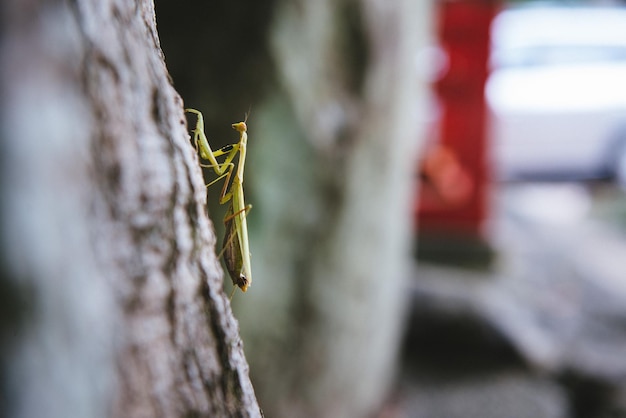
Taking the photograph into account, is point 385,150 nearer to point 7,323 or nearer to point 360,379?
point 360,379

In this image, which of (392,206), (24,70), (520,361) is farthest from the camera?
(520,361)

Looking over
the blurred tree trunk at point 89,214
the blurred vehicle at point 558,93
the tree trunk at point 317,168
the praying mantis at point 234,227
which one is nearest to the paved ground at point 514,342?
the tree trunk at point 317,168

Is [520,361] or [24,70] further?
[520,361]

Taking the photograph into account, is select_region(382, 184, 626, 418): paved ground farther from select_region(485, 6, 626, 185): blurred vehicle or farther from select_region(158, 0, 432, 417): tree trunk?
select_region(485, 6, 626, 185): blurred vehicle

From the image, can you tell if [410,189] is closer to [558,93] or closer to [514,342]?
[514,342]

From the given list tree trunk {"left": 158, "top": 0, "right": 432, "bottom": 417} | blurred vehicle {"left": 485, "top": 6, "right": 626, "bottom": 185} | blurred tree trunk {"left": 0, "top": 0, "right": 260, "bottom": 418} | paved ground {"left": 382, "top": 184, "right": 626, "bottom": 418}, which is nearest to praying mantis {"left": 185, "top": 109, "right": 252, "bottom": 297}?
blurred tree trunk {"left": 0, "top": 0, "right": 260, "bottom": 418}

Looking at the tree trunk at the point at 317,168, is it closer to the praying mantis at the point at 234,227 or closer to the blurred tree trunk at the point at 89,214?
the praying mantis at the point at 234,227

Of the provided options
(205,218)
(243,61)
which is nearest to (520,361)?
(243,61)
